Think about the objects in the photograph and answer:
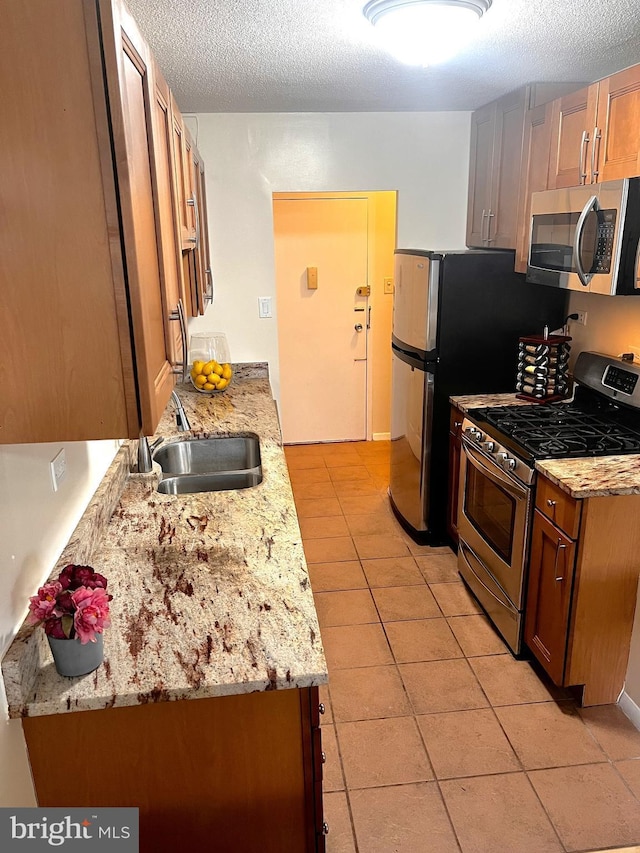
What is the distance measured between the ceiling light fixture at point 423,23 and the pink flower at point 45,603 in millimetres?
1781

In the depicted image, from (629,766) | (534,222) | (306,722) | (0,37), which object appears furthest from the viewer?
(534,222)

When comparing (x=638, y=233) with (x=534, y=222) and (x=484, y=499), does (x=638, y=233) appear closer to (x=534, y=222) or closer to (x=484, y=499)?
(x=534, y=222)

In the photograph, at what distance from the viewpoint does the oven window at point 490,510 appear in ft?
8.29

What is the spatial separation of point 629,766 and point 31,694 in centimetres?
187

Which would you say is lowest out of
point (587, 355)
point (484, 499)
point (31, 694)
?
point (484, 499)

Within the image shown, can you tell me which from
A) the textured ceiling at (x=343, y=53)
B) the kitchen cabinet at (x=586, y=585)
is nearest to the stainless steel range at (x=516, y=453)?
the kitchen cabinet at (x=586, y=585)

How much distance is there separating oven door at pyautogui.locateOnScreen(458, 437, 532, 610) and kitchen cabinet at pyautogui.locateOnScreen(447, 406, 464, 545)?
7.1 inches

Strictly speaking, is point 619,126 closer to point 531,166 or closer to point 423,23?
point 531,166

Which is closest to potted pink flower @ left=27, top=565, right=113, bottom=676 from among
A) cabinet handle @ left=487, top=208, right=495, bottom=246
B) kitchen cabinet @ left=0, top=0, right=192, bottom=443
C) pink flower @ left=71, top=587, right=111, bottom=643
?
pink flower @ left=71, top=587, right=111, bottom=643

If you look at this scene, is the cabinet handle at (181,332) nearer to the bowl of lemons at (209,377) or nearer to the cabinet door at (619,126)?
the cabinet door at (619,126)

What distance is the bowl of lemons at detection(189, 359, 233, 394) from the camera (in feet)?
11.2

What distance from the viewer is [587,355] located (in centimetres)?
297

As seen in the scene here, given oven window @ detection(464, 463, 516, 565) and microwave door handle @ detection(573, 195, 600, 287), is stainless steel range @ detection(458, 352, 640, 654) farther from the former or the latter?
microwave door handle @ detection(573, 195, 600, 287)

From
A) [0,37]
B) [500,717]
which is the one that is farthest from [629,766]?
[0,37]
